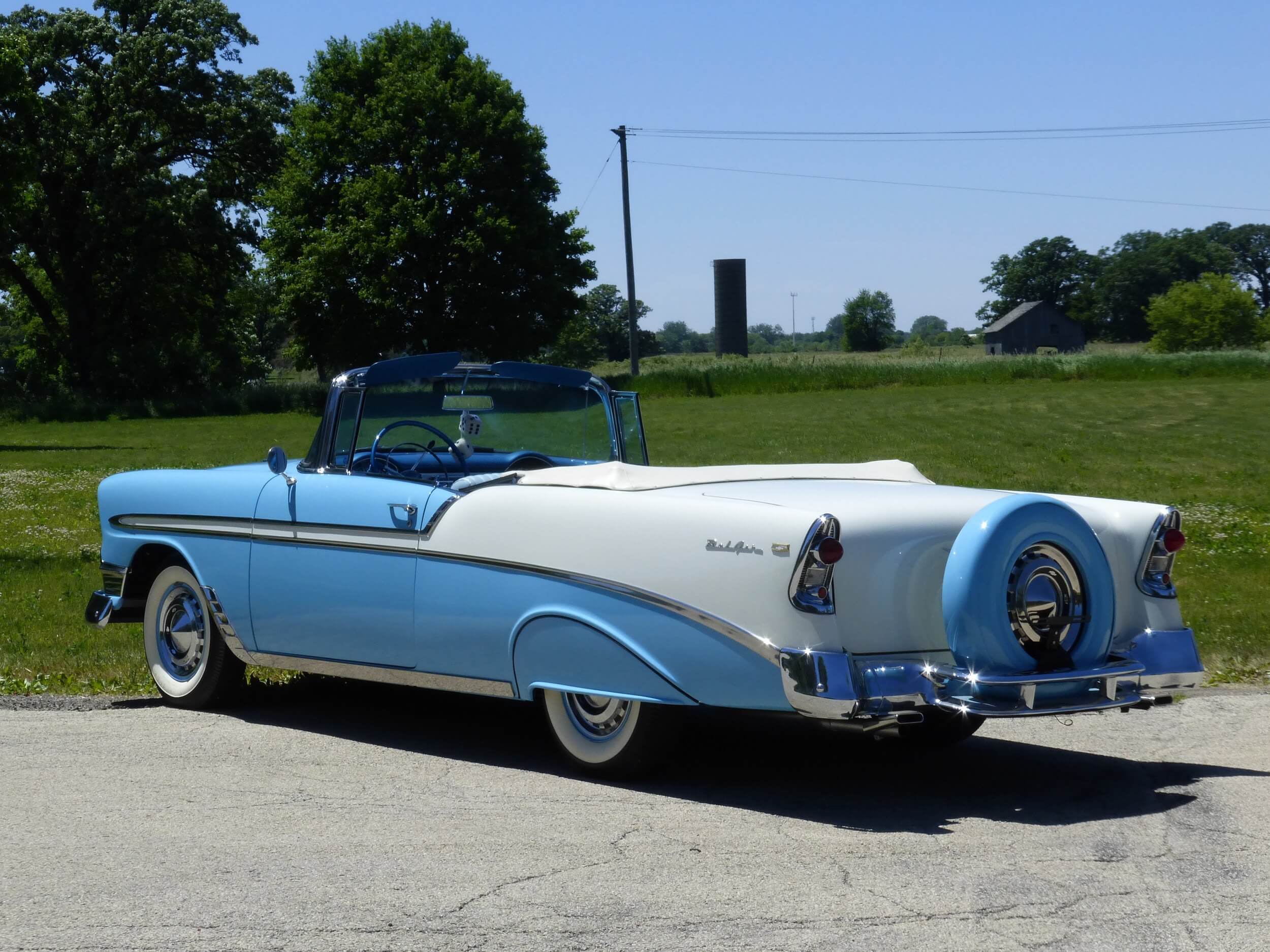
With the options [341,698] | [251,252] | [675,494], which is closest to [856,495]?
[675,494]

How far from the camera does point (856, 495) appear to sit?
4750 millimetres

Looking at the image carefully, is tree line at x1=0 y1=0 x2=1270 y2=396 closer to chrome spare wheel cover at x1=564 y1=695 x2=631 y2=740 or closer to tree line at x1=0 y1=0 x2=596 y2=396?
tree line at x1=0 y1=0 x2=596 y2=396

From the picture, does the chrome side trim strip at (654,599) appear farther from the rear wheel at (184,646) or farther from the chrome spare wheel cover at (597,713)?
the rear wheel at (184,646)

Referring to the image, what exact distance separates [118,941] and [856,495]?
2659 mm

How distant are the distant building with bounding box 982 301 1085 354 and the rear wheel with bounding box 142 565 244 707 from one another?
387ft

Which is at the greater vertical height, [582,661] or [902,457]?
[902,457]

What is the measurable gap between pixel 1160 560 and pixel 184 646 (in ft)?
14.0

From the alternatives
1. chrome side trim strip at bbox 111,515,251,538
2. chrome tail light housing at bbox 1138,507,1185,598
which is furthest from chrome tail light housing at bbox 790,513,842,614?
chrome side trim strip at bbox 111,515,251,538

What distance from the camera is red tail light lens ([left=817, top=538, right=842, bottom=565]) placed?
4266mm

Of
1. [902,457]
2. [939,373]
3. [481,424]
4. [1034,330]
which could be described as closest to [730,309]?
[1034,330]

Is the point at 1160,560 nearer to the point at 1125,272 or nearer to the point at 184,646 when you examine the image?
the point at 184,646

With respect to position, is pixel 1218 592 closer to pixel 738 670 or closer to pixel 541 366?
pixel 541 366

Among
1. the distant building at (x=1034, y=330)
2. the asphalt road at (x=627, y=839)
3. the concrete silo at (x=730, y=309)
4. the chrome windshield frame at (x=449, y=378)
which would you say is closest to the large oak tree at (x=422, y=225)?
the chrome windshield frame at (x=449, y=378)

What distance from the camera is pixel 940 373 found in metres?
47.3
